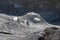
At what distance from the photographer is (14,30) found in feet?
9.21

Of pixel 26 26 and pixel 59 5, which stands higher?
pixel 59 5

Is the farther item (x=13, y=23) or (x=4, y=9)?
(x=4, y=9)

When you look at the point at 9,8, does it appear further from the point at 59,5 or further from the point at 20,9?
the point at 59,5

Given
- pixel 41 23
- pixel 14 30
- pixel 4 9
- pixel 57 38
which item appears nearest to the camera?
pixel 57 38

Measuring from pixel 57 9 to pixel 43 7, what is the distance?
485mm

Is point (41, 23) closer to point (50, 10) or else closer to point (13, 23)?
point (13, 23)

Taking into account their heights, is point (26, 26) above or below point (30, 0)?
below

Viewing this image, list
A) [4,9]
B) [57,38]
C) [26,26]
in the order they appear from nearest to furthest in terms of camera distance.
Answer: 1. [57,38]
2. [26,26]
3. [4,9]

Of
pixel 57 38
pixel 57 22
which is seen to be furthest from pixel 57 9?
pixel 57 38

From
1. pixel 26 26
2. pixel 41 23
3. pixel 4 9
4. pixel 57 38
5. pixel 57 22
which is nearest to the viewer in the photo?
pixel 57 38

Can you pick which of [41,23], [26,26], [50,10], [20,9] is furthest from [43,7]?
[26,26]

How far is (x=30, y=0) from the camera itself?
19.5 ft

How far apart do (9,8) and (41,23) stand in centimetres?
276

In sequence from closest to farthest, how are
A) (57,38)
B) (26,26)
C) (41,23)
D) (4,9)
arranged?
1. (57,38)
2. (26,26)
3. (41,23)
4. (4,9)
